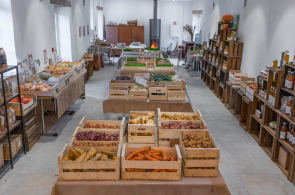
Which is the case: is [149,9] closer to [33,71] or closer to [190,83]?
[190,83]

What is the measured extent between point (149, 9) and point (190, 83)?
9307 mm

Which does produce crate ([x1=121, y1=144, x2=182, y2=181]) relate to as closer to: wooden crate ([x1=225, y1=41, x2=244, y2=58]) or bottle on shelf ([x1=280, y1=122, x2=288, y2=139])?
bottle on shelf ([x1=280, y1=122, x2=288, y2=139])

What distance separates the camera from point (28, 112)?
476cm

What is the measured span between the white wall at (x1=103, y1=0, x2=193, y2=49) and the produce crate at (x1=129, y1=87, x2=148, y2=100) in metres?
13.4

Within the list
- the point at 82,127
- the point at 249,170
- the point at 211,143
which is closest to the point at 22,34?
the point at 82,127

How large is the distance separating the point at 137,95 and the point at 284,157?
2718 millimetres

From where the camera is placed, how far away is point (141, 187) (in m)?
2.73

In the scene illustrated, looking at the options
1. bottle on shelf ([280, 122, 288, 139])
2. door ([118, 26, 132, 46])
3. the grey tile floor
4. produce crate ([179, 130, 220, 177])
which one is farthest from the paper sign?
door ([118, 26, 132, 46])

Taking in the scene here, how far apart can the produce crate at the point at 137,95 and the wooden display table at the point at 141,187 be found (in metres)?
2.72

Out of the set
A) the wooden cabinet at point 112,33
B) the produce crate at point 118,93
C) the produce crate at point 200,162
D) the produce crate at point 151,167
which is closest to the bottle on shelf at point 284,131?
the produce crate at point 200,162

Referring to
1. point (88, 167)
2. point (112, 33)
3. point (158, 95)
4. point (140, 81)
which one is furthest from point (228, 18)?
point (112, 33)

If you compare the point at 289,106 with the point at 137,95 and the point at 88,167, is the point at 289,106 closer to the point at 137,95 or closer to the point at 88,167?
the point at 137,95

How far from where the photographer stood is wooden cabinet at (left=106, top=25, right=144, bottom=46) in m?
17.1

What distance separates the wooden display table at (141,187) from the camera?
2.69 meters
